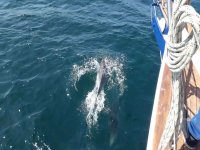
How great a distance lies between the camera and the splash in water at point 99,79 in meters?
17.8

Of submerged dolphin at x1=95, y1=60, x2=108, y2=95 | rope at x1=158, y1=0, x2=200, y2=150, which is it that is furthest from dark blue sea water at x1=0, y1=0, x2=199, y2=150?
rope at x1=158, y1=0, x2=200, y2=150

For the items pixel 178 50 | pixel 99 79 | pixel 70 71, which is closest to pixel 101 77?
pixel 99 79

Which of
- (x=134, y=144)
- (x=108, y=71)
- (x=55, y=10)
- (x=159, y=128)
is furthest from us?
(x=55, y=10)

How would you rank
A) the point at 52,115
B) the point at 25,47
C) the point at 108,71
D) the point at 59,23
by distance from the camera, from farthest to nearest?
the point at 59,23 → the point at 25,47 → the point at 108,71 → the point at 52,115

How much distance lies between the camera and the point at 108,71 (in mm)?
20953

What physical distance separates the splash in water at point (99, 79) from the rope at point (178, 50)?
747 centimetres

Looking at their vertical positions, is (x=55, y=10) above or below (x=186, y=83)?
below

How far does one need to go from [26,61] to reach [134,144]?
10.4 m

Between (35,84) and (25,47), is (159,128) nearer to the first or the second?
(35,84)

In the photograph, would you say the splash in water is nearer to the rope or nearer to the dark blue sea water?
the dark blue sea water

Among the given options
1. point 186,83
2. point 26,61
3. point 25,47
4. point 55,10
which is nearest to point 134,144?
point 186,83

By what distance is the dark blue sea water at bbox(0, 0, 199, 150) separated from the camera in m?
16.3

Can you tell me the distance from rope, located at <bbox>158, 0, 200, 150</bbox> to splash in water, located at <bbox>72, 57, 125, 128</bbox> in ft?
24.5

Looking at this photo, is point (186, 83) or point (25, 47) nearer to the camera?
point (186, 83)
